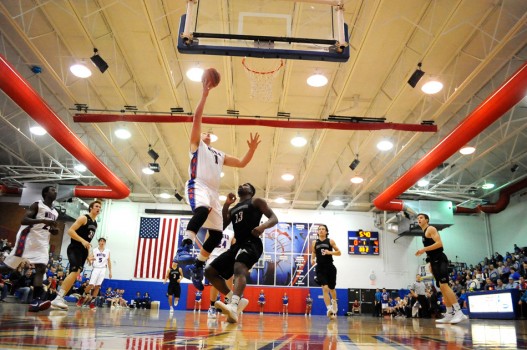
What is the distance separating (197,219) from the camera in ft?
12.2

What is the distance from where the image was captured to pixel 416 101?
12414mm

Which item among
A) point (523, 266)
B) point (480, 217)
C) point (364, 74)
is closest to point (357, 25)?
point (364, 74)

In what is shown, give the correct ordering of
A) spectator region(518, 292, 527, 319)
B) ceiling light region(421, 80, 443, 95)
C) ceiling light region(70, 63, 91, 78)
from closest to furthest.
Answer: ceiling light region(70, 63, 91, 78) < ceiling light region(421, 80, 443, 95) < spectator region(518, 292, 527, 319)

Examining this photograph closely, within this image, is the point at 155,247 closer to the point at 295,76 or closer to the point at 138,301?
the point at 138,301

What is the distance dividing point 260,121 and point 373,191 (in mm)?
12240

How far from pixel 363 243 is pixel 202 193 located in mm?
19620

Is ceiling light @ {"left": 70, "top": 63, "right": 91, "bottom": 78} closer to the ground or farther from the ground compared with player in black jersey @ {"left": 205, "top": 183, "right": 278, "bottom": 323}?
farther from the ground

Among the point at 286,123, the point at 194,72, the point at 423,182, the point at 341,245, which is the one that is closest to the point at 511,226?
the point at 423,182

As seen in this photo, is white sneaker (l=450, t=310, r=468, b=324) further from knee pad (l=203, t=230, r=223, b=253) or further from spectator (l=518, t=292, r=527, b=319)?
spectator (l=518, t=292, r=527, b=319)

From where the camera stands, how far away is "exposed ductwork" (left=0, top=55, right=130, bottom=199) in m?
8.35

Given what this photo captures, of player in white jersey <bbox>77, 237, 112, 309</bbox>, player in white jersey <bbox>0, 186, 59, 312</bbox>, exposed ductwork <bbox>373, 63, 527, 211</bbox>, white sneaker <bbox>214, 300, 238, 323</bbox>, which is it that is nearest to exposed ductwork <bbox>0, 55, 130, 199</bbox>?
player in white jersey <bbox>77, 237, 112, 309</bbox>

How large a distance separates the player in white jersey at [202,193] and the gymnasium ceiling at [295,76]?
4.93 meters

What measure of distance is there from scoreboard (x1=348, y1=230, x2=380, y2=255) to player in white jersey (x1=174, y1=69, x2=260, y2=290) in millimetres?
18939

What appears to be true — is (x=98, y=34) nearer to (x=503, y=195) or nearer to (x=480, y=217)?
(x=503, y=195)
